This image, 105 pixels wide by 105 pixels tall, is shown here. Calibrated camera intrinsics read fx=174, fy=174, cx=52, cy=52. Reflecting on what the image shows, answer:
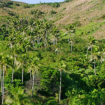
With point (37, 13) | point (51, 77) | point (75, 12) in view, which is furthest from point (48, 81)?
point (37, 13)

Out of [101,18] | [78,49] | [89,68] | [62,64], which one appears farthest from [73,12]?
[62,64]

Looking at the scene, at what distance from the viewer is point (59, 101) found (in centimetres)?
3875

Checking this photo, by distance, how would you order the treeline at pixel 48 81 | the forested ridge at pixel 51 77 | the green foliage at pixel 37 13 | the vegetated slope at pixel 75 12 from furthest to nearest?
the green foliage at pixel 37 13 → the vegetated slope at pixel 75 12 → the forested ridge at pixel 51 77 → the treeline at pixel 48 81

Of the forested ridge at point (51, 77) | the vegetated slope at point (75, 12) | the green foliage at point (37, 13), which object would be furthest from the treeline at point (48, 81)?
the green foliage at point (37, 13)

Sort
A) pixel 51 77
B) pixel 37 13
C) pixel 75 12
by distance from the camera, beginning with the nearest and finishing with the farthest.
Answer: pixel 51 77
pixel 75 12
pixel 37 13

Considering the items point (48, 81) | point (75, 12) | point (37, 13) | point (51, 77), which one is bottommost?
point (48, 81)

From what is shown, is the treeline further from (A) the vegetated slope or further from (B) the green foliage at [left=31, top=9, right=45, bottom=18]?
(B) the green foliage at [left=31, top=9, right=45, bottom=18]

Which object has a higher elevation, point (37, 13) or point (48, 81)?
point (37, 13)

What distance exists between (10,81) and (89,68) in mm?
25089

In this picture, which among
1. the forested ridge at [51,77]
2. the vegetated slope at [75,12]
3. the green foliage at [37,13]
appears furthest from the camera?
the green foliage at [37,13]

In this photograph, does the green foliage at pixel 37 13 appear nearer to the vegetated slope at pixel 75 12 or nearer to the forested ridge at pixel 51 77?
the vegetated slope at pixel 75 12

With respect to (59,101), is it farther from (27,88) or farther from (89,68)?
(89,68)

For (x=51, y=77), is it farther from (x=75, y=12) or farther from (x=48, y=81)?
(x=75, y=12)

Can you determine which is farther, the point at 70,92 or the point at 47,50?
the point at 47,50
